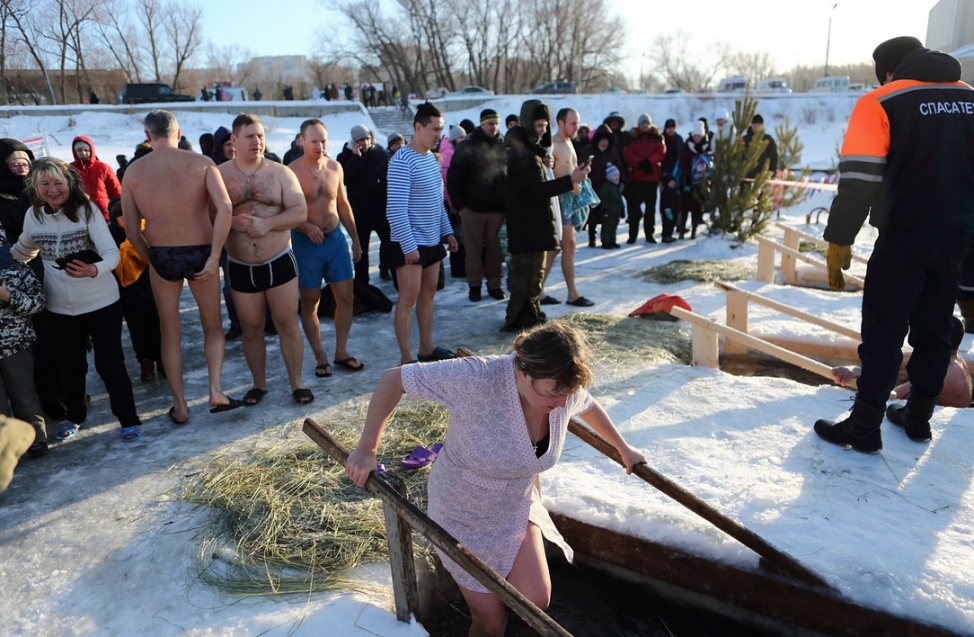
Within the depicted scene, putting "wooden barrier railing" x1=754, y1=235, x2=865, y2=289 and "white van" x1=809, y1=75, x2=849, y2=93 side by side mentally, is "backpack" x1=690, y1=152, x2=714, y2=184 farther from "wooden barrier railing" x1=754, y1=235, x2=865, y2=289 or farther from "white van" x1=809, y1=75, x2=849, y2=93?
"white van" x1=809, y1=75, x2=849, y2=93

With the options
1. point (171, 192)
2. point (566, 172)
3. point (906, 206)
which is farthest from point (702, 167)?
point (171, 192)

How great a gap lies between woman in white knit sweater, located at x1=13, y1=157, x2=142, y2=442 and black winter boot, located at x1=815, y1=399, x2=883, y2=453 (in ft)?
13.6

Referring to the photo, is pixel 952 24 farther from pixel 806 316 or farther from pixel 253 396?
pixel 253 396

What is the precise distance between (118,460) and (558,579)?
2585 mm

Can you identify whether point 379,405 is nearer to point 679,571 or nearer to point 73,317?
point 679,571

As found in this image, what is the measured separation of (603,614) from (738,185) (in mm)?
7620

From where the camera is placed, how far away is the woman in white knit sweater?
3.85 m

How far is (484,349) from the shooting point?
18.5 ft

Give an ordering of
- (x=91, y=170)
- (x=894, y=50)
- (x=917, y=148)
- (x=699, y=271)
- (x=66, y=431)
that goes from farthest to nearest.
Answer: (x=699, y=271), (x=91, y=170), (x=66, y=431), (x=894, y=50), (x=917, y=148)

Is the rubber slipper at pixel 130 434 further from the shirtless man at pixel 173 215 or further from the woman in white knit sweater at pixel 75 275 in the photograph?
the shirtless man at pixel 173 215

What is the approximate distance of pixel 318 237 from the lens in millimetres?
4965

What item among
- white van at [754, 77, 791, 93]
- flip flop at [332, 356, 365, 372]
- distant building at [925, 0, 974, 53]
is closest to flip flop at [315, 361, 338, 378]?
flip flop at [332, 356, 365, 372]

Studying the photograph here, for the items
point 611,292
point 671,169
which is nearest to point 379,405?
point 611,292

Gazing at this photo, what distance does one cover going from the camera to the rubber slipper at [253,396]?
4.64 metres
